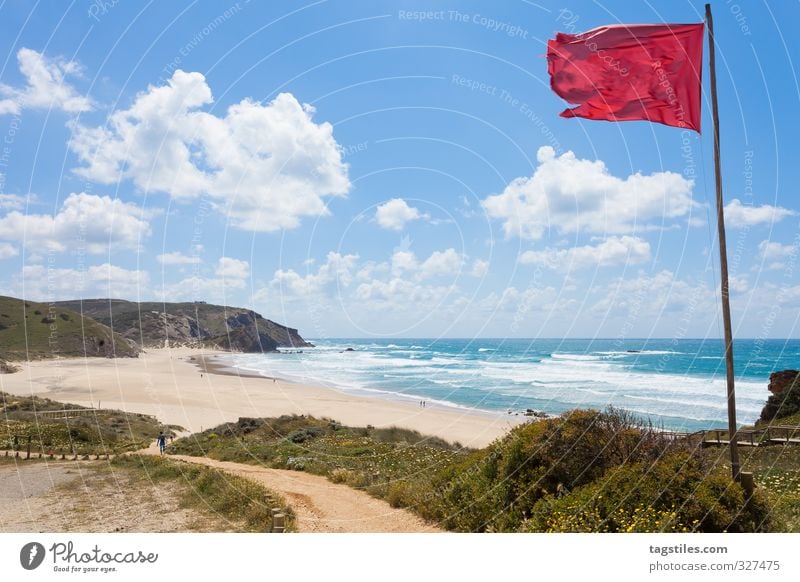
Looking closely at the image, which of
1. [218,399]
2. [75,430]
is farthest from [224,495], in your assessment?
[218,399]

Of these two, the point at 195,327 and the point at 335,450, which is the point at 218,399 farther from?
the point at 195,327

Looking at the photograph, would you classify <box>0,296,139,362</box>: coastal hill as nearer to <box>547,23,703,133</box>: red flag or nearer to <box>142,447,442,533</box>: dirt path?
<box>142,447,442,533</box>: dirt path

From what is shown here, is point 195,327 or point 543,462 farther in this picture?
point 195,327

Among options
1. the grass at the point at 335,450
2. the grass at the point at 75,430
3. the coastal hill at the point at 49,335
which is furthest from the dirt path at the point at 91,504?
the coastal hill at the point at 49,335

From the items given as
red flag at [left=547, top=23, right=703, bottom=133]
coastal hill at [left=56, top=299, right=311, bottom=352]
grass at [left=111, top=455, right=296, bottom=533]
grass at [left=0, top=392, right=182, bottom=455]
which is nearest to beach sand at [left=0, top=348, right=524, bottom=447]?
grass at [left=0, top=392, right=182, bottom=455]

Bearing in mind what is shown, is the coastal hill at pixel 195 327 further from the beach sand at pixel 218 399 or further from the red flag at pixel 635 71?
the red flag at pixel 635 71
